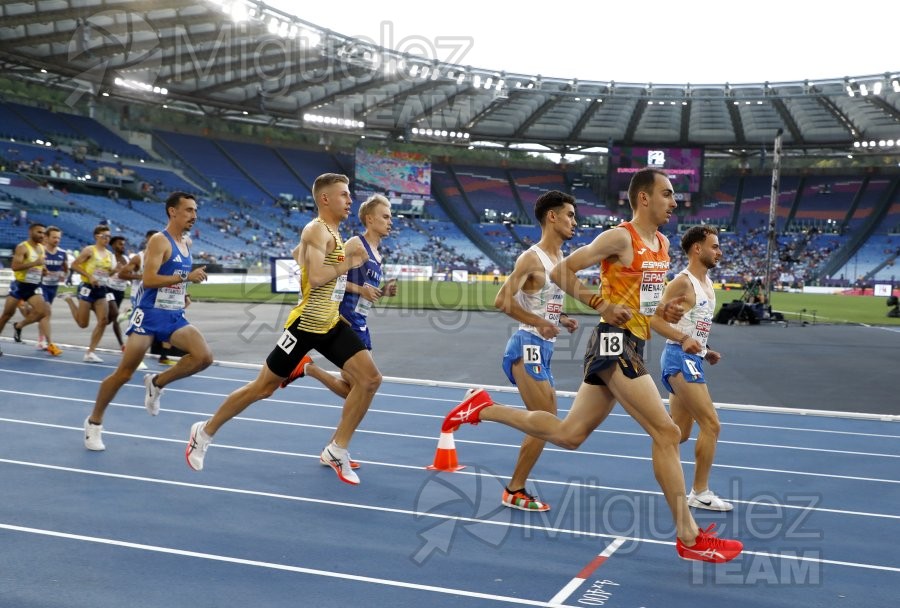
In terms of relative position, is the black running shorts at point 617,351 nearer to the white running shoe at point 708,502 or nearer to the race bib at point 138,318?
the white running shoe at point 708,502

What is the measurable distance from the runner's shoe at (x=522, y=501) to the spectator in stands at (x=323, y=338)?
125cm

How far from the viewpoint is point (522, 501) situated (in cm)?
540

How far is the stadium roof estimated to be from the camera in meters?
39.0

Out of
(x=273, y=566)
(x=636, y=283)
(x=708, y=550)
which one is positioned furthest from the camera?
(x=636, y=283)

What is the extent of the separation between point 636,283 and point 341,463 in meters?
2.85

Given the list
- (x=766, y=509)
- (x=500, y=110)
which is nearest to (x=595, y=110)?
(x=500, y=110)

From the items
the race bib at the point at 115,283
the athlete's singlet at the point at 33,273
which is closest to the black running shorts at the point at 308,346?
the race bib at the point at 115,283

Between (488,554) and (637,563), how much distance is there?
878 mm

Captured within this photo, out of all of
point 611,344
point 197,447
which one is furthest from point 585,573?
point 197,447

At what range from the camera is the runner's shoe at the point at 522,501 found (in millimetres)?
5367

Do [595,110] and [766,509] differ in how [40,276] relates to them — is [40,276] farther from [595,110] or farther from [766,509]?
[595,110]

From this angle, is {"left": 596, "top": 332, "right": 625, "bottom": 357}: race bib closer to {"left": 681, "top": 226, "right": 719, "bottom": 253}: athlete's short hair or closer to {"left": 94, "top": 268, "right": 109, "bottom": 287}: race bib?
{"left": 681, "top": 226, "right": 719, "bottom": 253}: athlete's short hair

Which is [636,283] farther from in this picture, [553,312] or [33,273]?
[33,273]

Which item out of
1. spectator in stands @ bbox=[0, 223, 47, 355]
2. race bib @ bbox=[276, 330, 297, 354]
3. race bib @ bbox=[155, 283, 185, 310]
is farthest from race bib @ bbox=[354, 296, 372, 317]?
spectator in stands @ bbox=[0, 223, 47, 355]
